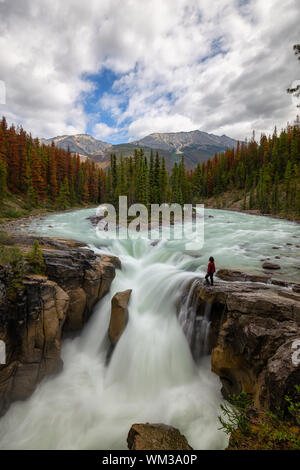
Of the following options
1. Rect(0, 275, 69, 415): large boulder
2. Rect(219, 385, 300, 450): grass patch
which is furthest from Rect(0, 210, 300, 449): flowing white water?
Rect(219, 385, 300, 450): grass patch

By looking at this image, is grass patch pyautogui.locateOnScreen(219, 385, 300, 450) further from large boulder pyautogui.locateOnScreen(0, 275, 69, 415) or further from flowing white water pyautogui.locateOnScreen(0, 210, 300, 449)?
large boulder pyautogui.locateOnScreen(0, 275, 69, 415)

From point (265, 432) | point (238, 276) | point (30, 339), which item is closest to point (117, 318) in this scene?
point (30, 339)

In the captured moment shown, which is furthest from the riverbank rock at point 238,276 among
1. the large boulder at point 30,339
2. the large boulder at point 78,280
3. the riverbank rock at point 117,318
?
the large boulder at point 30,339

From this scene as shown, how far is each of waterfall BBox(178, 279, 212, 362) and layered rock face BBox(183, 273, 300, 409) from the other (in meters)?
0.27

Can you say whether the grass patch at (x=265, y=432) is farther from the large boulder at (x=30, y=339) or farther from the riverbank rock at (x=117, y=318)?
the large boulder at (x=30, y=339)

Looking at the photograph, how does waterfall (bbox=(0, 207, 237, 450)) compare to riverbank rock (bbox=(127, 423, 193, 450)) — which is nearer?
riverbank rock (bbox=(127, 423, 193, 450))

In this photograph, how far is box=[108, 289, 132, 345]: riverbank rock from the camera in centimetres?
984

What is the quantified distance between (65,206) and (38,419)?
56053 mm

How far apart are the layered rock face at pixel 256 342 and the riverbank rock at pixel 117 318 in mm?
4256

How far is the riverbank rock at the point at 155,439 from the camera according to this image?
16.1 ft

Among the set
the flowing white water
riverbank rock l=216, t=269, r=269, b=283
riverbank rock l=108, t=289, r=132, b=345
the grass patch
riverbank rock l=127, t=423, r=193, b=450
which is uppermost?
riverbank rock l=216, t=269, r=269, b=283

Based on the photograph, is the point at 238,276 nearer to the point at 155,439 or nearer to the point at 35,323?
the point at 155,439

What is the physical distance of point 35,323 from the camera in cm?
806
